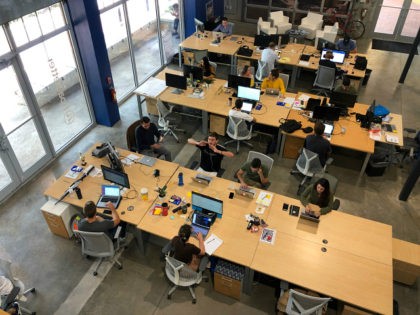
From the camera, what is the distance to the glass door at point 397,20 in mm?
12959

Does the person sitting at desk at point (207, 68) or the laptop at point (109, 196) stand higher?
the person sitting at desk at point (207, 68)

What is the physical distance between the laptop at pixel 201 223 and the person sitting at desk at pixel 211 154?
1174 millimetres

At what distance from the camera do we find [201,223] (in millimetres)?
5449

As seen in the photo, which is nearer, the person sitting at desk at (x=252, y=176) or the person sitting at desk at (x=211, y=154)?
the person sitting at desk at (x=252, y=176)

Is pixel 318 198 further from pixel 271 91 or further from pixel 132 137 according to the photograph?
pixel 132 137

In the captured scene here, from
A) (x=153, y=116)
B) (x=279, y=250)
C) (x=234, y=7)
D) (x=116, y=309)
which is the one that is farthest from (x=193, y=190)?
(x=234, y=7)

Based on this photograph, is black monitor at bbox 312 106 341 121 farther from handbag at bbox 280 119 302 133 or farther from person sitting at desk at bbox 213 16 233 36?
person sitting at desk at bbox 213 16 233 36

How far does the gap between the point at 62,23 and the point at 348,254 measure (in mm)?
6977

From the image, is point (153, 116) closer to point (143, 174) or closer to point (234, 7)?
point (143, 174)

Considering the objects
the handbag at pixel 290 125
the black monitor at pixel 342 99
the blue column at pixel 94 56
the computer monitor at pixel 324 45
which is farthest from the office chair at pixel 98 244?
the computer monitor at pixel 324 45

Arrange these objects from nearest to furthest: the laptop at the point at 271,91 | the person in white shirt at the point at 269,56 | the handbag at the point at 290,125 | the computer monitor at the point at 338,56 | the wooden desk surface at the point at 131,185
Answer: the wooden desk surface at the point at 131,185
the handbag at the point at 290,125
the laptop at the point at 271,91
the person in white shirt at the point at 269,56
the computer monitor at the point at 338,56

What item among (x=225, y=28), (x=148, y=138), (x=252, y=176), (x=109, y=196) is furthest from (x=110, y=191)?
(x=225, y=28)

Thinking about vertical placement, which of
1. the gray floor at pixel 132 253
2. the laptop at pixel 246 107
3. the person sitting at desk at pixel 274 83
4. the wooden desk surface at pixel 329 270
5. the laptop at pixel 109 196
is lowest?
the gray floor at pixel 132 253

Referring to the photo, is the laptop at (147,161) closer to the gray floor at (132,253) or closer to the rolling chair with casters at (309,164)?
the gray floor at (132,253)
